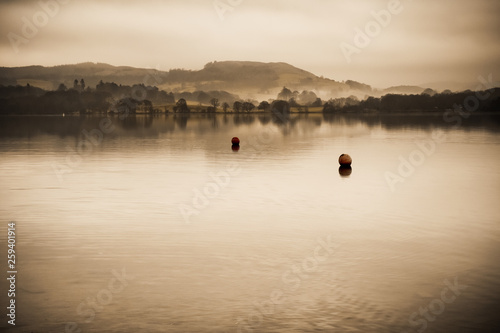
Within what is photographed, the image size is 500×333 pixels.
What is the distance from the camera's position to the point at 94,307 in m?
13.1

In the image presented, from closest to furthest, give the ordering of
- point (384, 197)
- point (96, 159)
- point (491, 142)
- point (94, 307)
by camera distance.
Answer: point (94, 307)
point (384, 197)
point (96, 159)
point (491, 142)

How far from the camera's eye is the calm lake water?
1272 cm

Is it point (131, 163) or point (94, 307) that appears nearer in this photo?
point (94, 307)

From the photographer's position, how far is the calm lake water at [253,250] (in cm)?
1272

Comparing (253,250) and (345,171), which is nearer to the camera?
(253,250)

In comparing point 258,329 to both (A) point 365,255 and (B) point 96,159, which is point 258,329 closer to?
(A) point 365,255

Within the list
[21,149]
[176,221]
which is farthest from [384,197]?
[21,149]

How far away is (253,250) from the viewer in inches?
713

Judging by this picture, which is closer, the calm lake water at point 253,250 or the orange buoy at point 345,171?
the calm lake water at point 253,250

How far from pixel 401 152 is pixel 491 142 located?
17.0 meters

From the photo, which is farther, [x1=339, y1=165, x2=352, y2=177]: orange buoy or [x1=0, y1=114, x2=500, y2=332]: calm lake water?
[x1=339, y1=165, x2=352, y2=177]: orange buoy

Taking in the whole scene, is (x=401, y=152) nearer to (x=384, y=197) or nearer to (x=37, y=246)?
(x=384, y=197)

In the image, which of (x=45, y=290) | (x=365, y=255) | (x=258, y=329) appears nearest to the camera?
(x=258, y=329)

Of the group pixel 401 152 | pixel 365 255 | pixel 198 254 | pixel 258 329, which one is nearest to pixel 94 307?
pixel 258 329
